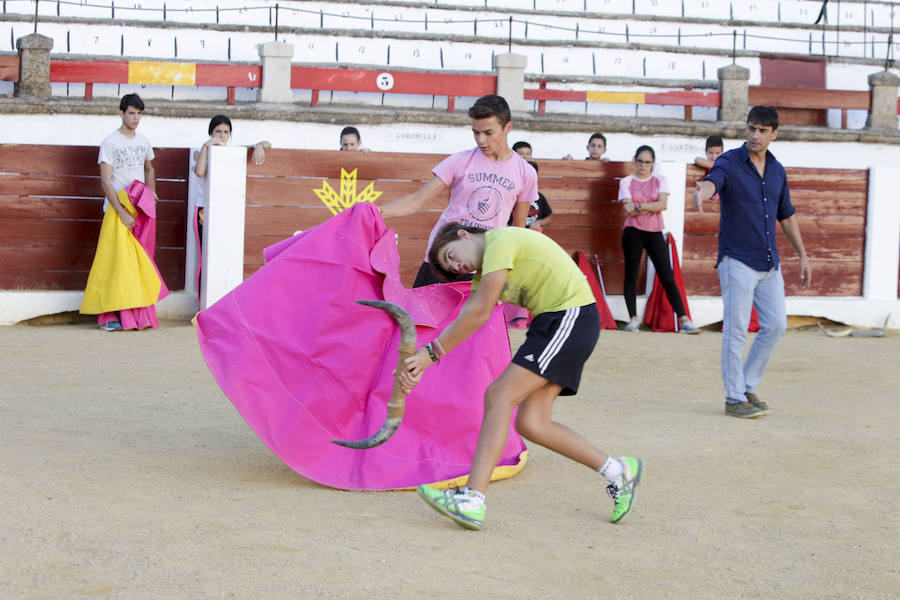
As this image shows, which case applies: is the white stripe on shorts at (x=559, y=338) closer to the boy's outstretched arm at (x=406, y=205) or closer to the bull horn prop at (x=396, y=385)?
the bull horn prop at (x=396, y=385)

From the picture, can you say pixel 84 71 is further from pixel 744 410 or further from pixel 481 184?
pixel 744 410

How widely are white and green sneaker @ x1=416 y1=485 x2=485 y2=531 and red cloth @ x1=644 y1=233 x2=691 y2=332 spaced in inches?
250

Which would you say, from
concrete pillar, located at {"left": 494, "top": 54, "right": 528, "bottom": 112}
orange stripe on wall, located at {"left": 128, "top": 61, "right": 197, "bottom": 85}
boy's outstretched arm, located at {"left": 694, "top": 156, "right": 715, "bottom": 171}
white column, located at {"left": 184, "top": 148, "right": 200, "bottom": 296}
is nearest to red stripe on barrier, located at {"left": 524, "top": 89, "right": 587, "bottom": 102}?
concrete pillar, located at {"left": 494, "top": 54, "right": 528, "bottom": 112}

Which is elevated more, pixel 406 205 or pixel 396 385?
pixel 406 205

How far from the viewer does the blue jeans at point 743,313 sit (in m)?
5.80

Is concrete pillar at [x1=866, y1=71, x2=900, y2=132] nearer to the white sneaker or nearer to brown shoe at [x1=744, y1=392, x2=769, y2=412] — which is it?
the white sneaker

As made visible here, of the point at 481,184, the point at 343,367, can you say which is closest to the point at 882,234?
the point at 481,184

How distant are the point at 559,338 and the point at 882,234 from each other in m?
7.56

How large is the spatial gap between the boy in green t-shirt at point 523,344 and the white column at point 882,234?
7222 millimetres

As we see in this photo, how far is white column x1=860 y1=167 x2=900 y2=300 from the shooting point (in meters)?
10.5

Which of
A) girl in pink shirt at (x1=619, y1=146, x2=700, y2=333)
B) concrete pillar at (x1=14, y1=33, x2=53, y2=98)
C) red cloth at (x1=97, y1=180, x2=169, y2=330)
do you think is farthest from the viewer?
concrete pillar at (x1=14, y1=33, x2=53, y2=98)

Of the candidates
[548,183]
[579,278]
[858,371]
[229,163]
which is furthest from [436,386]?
[548,183]

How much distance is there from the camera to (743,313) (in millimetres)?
5812

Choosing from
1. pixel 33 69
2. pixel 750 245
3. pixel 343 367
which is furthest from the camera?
pixel 33 69
